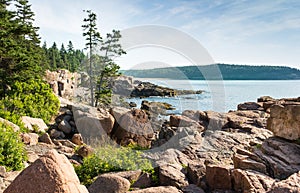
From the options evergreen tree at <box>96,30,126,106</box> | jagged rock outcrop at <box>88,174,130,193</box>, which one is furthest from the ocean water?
jagged rock outcrop at <box>88,174,130,193</box>

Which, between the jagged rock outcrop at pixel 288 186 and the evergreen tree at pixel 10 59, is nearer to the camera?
the jagged rock outcrop at pixel 288 186

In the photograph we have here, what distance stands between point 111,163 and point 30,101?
10.1 m

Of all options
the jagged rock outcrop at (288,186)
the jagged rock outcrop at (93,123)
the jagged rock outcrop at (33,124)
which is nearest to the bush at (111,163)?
the jagged rock outcrop at (93,123)

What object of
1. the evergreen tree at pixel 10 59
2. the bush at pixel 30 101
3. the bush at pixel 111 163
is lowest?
the bush at pixel 111 163

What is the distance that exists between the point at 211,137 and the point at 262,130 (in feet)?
11.4

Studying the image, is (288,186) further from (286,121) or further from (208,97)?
(208,97)

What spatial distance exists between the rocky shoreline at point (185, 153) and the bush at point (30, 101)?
6.59ft

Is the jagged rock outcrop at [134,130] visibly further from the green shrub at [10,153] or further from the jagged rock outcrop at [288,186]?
the jagged rock outcrop at [288,186]

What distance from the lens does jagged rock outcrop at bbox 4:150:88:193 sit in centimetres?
369

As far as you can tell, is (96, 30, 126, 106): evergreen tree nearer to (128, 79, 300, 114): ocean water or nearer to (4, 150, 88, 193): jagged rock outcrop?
(128, 79, 300, 114): ocean water

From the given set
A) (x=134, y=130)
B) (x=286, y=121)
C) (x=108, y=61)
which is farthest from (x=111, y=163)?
(x=108, y=61)

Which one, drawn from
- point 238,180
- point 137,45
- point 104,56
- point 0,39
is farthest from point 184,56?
point 104,56

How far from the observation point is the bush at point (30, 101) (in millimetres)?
14828

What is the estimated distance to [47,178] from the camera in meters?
3.71
